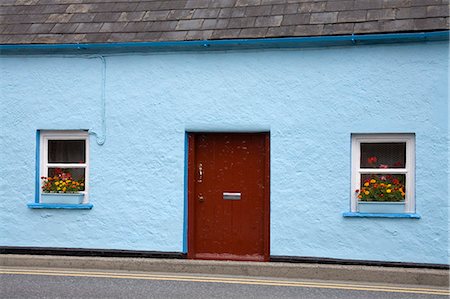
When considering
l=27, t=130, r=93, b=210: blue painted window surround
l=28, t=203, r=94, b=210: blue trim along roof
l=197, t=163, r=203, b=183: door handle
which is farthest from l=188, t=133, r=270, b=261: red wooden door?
l=27, t=130, r=93, b=210: blue painted window surround

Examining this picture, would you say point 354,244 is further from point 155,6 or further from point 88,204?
point 155,6

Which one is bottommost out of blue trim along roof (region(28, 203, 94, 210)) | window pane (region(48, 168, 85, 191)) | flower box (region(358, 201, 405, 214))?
blue trim along roof (region(28, 203, 94, 210))

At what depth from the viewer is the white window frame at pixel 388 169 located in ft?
34.2

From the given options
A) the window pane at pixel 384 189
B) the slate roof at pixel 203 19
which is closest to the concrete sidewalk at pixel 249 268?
the window pane at pixel 384 189

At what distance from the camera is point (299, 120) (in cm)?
1067

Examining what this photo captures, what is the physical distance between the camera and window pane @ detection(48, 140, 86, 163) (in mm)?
11594

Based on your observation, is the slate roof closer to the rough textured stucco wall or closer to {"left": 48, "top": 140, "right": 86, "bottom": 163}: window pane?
the rough textured stucco wall

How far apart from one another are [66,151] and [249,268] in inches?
146

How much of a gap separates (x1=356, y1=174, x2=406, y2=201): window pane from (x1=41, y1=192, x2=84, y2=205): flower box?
4.47 meters

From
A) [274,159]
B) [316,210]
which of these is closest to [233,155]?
[274,159]

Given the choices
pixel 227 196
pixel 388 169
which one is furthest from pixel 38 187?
pixel 388 169

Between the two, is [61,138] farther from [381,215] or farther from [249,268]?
[381,215]

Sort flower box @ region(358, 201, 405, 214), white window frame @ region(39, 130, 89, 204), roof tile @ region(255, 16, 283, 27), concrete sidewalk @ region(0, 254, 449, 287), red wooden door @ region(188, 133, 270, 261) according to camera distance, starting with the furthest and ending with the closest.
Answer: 1. white window frame @ region(39, 130, 89, 204)
2. red wooden door @ region(188, 133, 270, 261)
3. roof tile @ region(255, 16, 283, 27)
4. flower box @ region(358, 201, 405, 214)
5. concrete sidewalk @ region(0, 254, 449, 287)

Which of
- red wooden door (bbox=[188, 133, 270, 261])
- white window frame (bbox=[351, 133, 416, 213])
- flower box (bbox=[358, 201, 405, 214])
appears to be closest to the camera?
flower box (bbox=[358, 201, 405, 214])
